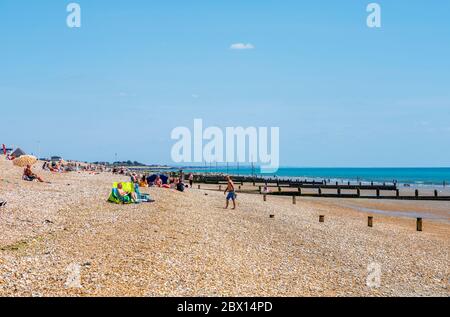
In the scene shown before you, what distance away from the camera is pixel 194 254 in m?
13.8

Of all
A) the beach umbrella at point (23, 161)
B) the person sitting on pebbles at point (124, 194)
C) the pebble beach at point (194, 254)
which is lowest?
the pebble beach at point (194, 254)

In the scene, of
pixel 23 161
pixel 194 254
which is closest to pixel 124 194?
pixel 194 254

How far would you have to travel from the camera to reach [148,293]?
996 centimetres

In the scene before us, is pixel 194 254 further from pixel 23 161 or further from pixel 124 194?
pixel 23 161

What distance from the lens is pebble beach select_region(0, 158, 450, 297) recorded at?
34.9 ft

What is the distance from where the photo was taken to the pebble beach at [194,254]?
34.9 feet

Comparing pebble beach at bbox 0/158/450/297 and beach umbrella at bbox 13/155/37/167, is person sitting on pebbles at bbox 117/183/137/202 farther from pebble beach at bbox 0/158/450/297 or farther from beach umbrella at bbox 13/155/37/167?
beach umbrella at bbox 13/155/37/167

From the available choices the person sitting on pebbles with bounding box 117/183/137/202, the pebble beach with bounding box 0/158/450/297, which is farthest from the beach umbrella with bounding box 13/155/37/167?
the person sitting on pebbles with bounding box 117/183/137/202

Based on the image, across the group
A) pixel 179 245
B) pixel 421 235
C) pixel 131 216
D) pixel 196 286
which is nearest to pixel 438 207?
pixel 421 235

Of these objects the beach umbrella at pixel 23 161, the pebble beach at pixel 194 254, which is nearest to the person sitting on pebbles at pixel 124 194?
the pebble beach at pixel 194 254

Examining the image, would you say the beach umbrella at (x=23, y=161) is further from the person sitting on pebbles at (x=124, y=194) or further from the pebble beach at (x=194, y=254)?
the person sitting on pebbles at (x=124, y=194)

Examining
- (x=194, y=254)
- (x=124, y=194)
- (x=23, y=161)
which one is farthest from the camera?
(x=23, y=161)
